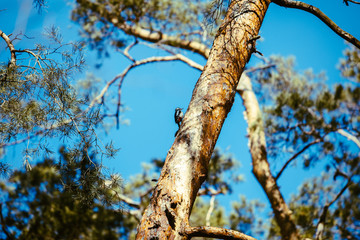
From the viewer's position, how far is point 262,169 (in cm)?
422

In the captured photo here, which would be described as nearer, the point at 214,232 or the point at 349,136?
the point at 214,232

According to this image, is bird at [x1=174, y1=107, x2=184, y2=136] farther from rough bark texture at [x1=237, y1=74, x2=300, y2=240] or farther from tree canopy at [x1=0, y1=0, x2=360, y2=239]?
rough bark texture at [x1=237, y1=74, x2=300, y2=240]

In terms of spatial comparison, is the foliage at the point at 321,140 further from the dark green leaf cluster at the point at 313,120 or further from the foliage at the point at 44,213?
the foliage at the point at 44,213

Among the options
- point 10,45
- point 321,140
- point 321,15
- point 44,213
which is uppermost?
point 321,140

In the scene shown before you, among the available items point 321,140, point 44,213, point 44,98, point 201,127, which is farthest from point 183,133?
point 321,140

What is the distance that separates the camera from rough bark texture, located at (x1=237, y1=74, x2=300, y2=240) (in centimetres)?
401

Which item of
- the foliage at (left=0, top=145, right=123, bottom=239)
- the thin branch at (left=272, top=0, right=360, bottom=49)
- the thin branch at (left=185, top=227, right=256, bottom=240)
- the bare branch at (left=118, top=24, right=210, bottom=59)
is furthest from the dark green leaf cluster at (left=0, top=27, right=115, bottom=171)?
the bare branch at (left=118, top=24, right=210, bottom=59)

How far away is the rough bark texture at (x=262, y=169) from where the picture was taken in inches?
158

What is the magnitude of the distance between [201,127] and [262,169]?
284 cm

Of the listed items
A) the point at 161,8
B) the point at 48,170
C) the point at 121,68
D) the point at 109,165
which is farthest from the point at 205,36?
the point at 109,165

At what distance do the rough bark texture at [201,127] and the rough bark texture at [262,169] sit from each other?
8.46 ft

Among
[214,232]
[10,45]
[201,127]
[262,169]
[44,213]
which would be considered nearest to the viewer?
[214,232]

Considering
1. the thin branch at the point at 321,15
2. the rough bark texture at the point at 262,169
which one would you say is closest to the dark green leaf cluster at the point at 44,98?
the thin branch at the point at 321,15

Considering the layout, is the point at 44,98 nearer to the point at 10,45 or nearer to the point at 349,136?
the point at 10,45
